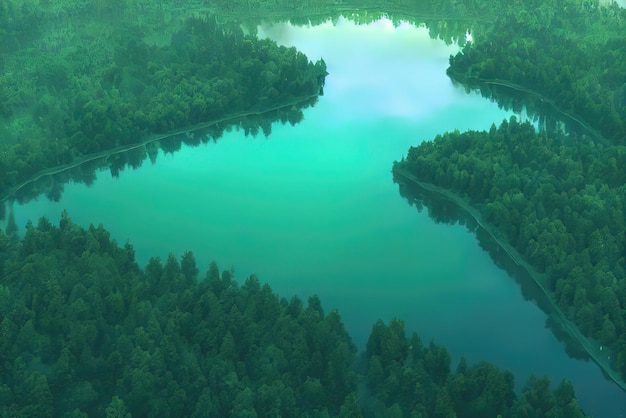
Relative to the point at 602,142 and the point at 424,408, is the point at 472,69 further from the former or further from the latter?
the point at 424,408

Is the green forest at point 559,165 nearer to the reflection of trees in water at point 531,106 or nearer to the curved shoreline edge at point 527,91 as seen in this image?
the curved shoreline edge at point 527,91

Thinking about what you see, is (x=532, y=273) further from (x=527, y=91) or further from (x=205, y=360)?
(x=527, y=91)

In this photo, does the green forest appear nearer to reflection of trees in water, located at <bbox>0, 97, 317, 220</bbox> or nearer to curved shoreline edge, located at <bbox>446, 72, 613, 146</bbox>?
curved shoreline edge, located at <bbox>446, 72, 613, 146</bbox>

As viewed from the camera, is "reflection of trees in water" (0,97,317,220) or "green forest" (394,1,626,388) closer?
"green forest" (394,1,626,388)

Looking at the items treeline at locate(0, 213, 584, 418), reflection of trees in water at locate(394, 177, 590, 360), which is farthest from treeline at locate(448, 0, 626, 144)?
treeline at locate(0, 213, 584, 418)

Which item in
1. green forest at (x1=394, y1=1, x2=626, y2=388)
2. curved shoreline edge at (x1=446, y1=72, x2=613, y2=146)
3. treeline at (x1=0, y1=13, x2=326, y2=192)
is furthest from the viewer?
curved shoreline edge at (x1=446, y1=72, x2=613, y2=146)

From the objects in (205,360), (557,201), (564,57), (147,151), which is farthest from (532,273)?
(147,151)

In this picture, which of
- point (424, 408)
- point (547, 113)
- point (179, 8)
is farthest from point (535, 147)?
point (179, 8)
